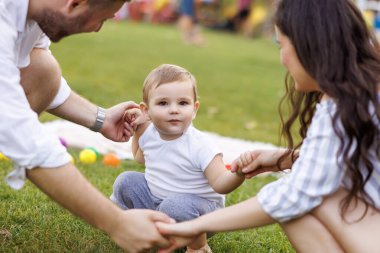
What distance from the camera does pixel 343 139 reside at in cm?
180

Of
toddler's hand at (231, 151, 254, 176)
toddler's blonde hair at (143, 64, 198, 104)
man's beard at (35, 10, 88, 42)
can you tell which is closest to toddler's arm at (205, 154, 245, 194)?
toddler's hand at (231, 151, 254, 176)

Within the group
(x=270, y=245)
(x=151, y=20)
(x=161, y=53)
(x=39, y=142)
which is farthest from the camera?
(x=151, y=20)

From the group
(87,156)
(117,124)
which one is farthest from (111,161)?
(117,124)

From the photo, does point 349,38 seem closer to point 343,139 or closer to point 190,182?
point 343,139

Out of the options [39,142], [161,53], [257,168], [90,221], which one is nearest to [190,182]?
[257,168]

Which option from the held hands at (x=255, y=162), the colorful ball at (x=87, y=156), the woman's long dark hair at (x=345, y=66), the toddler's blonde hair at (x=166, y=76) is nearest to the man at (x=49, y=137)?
the held hands at (x=255, y=162)

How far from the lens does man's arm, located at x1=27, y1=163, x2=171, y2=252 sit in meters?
1.84

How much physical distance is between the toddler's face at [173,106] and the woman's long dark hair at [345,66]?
1.84 feet

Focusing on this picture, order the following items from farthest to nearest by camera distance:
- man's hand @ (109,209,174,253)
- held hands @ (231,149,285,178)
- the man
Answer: held hands @ (231,149,285,178), man's hand @ (109,209,174,253), the man

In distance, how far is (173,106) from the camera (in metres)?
2.39

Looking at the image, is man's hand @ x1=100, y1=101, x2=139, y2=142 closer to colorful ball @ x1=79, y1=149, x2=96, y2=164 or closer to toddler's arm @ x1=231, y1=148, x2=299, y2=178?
toddler's arm @ x1=231, y1=148, x2=299, y2=178

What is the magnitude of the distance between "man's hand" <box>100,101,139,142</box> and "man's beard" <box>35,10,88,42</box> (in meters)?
0.66

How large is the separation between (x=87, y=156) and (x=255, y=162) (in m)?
1.66

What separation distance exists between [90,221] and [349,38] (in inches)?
35.9
